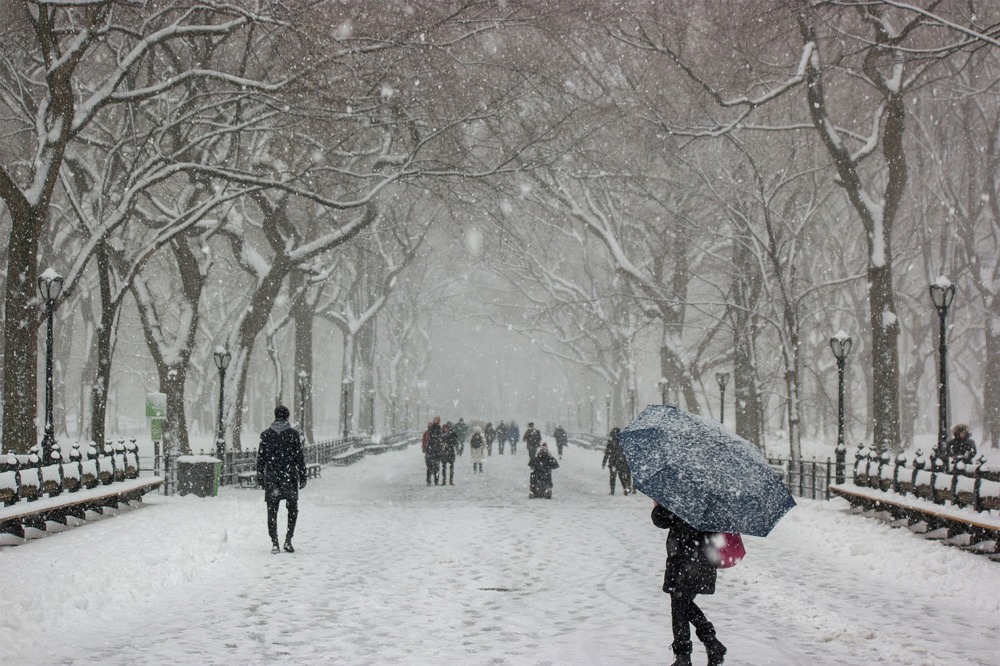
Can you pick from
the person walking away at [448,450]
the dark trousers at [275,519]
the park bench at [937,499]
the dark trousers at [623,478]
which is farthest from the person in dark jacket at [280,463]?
the person walking away at [448,450]

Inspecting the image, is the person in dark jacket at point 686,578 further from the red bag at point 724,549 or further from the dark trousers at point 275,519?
the dark trousers at point 275,519

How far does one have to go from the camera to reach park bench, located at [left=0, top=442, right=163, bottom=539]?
13203 millimetres

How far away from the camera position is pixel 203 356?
50.7 metres

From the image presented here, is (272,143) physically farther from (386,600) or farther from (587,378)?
(587,378)

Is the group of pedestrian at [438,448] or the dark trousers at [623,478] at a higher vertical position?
the group of pedestrian at [438,448]

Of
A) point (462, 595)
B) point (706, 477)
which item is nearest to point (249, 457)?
point (462, 595)

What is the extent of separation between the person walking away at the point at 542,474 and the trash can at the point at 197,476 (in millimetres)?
6881

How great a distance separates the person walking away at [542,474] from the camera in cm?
2270

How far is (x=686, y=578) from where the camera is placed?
657 centimetres

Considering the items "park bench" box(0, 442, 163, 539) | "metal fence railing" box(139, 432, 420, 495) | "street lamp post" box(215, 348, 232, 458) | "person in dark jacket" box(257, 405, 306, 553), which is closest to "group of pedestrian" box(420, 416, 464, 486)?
"metal fence railing" box(139, 432, 420, 495)

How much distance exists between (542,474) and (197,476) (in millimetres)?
7455

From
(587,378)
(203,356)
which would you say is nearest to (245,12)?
(203,356)

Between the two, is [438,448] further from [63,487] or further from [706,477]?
[706,477]

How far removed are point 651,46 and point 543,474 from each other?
976 cm
